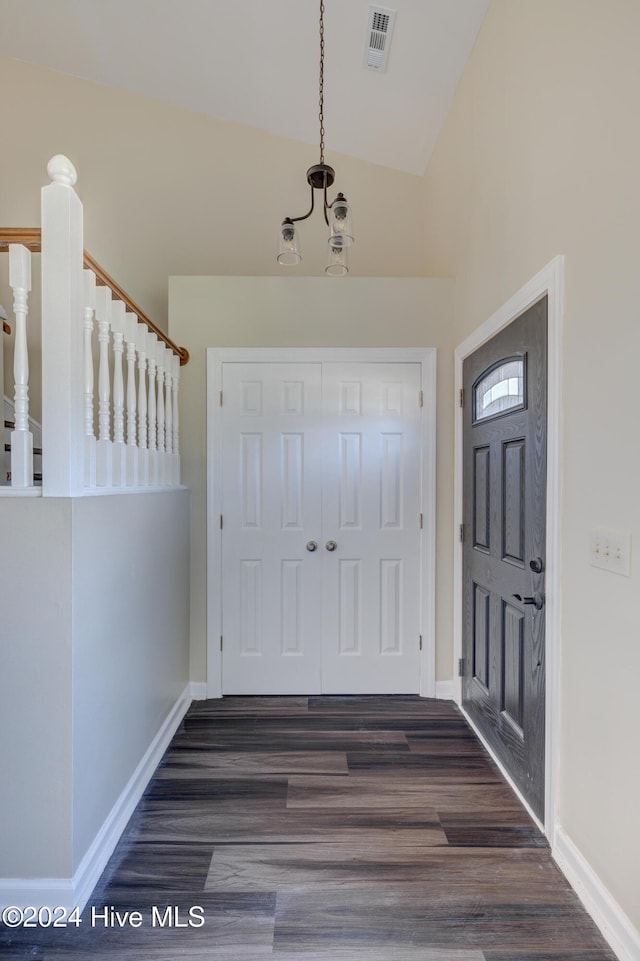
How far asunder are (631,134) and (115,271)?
306 centimetres

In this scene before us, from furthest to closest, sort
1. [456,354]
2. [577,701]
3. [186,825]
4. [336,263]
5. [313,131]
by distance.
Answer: [313,131], [456,354], [336,263], [186,825], [577,701]

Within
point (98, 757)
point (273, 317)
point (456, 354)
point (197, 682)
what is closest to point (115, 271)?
point (273, 317)

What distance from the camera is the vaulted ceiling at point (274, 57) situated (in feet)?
7.82

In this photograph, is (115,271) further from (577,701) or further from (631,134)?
(577,701)

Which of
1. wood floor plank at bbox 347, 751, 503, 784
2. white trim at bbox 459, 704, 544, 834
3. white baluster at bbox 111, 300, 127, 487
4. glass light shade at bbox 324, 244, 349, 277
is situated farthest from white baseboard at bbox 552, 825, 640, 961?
glass light shade at bbox 324, 244, 349, 277

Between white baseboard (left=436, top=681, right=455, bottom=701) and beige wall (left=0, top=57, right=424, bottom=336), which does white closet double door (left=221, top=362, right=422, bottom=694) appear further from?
beige wall (left=0, top=57, right=424, bottom=336)

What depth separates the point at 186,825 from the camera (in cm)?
177

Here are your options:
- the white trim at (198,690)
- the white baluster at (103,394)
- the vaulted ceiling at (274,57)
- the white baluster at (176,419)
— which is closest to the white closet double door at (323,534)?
the white trim at (198,690)

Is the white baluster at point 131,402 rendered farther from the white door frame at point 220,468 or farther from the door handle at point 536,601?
the door handle at point 536,601

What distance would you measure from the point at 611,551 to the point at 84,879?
6.06 feet

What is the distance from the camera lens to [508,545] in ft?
6.72

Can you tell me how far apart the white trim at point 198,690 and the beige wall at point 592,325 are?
1892mm

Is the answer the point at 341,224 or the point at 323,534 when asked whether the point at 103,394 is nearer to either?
the point at 341,224

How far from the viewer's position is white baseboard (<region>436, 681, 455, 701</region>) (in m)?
2.76
